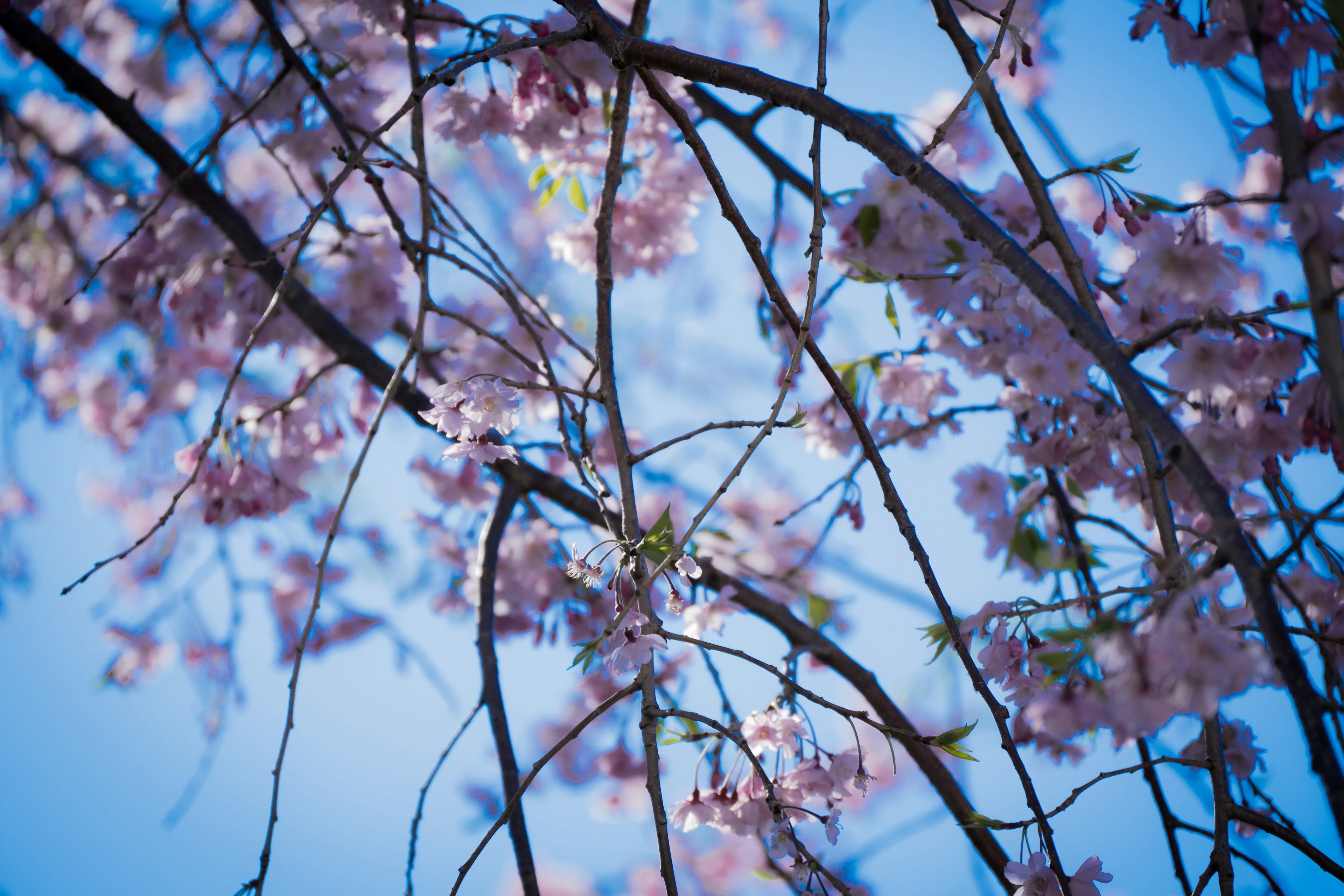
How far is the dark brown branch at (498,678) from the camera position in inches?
48.1

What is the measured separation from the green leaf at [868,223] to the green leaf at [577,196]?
664 millimetres

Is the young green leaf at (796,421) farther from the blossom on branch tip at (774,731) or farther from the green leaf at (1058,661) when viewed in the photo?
the blossom on branch tip at (774,731)

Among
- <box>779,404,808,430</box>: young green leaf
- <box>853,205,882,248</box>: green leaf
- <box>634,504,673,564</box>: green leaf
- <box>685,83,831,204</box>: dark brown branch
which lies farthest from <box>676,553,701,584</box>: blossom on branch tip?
<box>685,83,831,204</box>: dark brown branch

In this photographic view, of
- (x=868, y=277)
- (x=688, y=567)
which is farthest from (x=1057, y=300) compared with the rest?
(x=868, y=277)

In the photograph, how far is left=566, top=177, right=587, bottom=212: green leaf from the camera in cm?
191

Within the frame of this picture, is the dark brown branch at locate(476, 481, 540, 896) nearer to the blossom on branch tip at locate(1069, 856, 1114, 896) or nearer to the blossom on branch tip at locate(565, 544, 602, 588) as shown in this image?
the blossom on branch tip at locate(565, 544, 602, 588)

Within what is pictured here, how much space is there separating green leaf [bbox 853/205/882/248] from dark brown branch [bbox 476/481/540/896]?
0.88 metres

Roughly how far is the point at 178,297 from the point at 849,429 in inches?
64.3

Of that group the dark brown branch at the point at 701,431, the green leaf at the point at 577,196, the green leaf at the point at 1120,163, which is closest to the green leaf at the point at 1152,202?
the green leaf at the point at 1120,163

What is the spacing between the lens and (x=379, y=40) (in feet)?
9.98

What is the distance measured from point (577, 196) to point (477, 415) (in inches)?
43.4

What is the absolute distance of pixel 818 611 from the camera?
174 centimetres

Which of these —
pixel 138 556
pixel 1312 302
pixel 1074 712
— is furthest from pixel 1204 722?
pixel 138 556

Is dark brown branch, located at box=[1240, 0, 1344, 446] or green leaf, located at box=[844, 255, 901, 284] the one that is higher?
green leaf, located at box=[844, 255, 901, 284]
